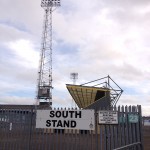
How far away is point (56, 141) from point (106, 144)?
80.6 inches

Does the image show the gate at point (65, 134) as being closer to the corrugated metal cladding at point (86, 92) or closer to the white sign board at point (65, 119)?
the white sign board at point (65, 119)

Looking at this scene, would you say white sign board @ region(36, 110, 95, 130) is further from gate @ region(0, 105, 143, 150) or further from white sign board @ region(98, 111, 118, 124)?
white sign board @ region(98, 111, 118, 124)

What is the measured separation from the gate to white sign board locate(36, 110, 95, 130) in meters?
0.19

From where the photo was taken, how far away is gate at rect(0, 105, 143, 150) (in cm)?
1195

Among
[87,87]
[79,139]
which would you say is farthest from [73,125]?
[87,87]

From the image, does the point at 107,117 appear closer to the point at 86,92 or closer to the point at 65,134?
the point at 65,134

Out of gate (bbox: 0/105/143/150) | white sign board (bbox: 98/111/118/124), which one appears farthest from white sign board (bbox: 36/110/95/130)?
white sign board (bbox: 98/111/118/124)

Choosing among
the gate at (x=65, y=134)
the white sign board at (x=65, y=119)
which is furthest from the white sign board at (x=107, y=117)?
the white sign board at (x=65, y=119)

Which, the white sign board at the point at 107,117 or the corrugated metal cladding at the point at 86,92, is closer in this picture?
the white sign board at the point at 107,117

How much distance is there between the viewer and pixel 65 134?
496 inches

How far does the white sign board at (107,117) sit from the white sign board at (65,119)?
45 centimetres

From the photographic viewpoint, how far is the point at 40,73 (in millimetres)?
70500

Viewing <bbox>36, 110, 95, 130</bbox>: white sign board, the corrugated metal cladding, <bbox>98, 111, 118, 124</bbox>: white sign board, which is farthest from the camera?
the corrugated metal cladding

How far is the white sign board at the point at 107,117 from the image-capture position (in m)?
11.9
